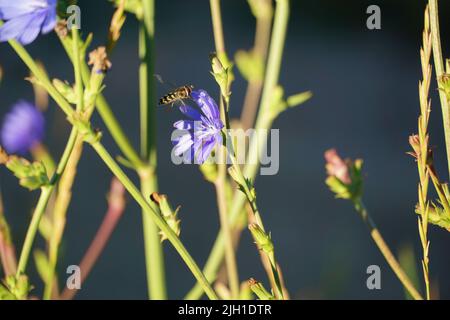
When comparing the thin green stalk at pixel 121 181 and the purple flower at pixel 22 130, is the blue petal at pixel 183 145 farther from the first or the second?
the purple flower at pixel 22 130

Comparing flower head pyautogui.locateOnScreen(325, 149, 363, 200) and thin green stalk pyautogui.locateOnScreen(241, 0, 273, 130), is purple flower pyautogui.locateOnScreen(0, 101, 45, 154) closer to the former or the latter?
thin green stalk pyautogui.locateOnScreen(241, 0, 273, 130)

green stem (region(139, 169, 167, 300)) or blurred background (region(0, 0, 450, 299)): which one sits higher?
blurred background (region(0, 0, 450, 299))

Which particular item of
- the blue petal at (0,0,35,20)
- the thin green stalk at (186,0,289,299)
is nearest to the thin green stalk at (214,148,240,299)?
the thin green stalk at (186,0,289,299)

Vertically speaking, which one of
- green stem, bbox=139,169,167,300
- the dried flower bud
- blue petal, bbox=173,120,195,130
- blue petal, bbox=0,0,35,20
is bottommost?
green stem, bbox=139,169,167,300

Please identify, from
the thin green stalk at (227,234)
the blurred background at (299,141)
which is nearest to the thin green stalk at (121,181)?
the thin green stalk at (227,234)

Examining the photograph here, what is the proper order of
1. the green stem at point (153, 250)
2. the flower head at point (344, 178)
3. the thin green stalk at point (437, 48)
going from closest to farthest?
1. the thin green stalk at point (437, 48)
2. the flower head at point (344, 178)
3. the green stem at point (153, 250)

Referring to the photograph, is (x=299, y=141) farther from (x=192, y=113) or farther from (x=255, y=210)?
(x=255, y=210)

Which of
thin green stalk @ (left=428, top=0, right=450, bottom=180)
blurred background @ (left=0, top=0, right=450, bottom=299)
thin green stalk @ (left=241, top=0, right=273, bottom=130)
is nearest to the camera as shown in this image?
thin green stalk @ (left=428, top=0, right=450, bottom=180)
